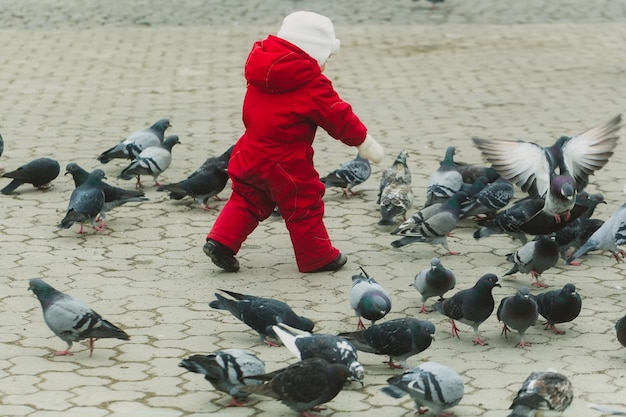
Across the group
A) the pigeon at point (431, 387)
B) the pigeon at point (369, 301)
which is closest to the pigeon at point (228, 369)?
the pigeon at point (431, 387)

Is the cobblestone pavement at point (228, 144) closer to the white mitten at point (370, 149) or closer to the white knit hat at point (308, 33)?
the white mitten at point (370, 149)

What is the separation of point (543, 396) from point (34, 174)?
220 inches

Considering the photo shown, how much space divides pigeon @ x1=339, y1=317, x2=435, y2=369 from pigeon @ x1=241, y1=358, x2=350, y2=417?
22.8 inches

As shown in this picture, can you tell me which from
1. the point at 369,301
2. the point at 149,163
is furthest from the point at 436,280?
the point at 149,163

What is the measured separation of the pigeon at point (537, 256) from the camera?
24.3 feet

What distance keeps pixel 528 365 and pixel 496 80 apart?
8911mm

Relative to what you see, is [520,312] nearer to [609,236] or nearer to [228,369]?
[609,236]

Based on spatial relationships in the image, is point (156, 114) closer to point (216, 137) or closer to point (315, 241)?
point (216, 137)

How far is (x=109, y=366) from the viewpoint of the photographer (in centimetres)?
619

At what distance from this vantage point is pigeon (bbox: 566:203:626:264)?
7477 millimetres

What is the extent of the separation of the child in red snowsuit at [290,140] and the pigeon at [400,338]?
6.00 feet

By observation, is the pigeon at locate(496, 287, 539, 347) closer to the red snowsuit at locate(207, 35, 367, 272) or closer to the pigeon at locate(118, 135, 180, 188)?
the red snowsuit at locate(207, 35, 367, 272)

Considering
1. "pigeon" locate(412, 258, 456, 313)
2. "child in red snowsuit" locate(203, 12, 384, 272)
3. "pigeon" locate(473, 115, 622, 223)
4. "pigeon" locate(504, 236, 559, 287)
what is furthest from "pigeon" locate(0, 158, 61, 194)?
"pigeon" locate(504, 236, 559, 287)

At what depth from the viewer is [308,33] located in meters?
7.76
